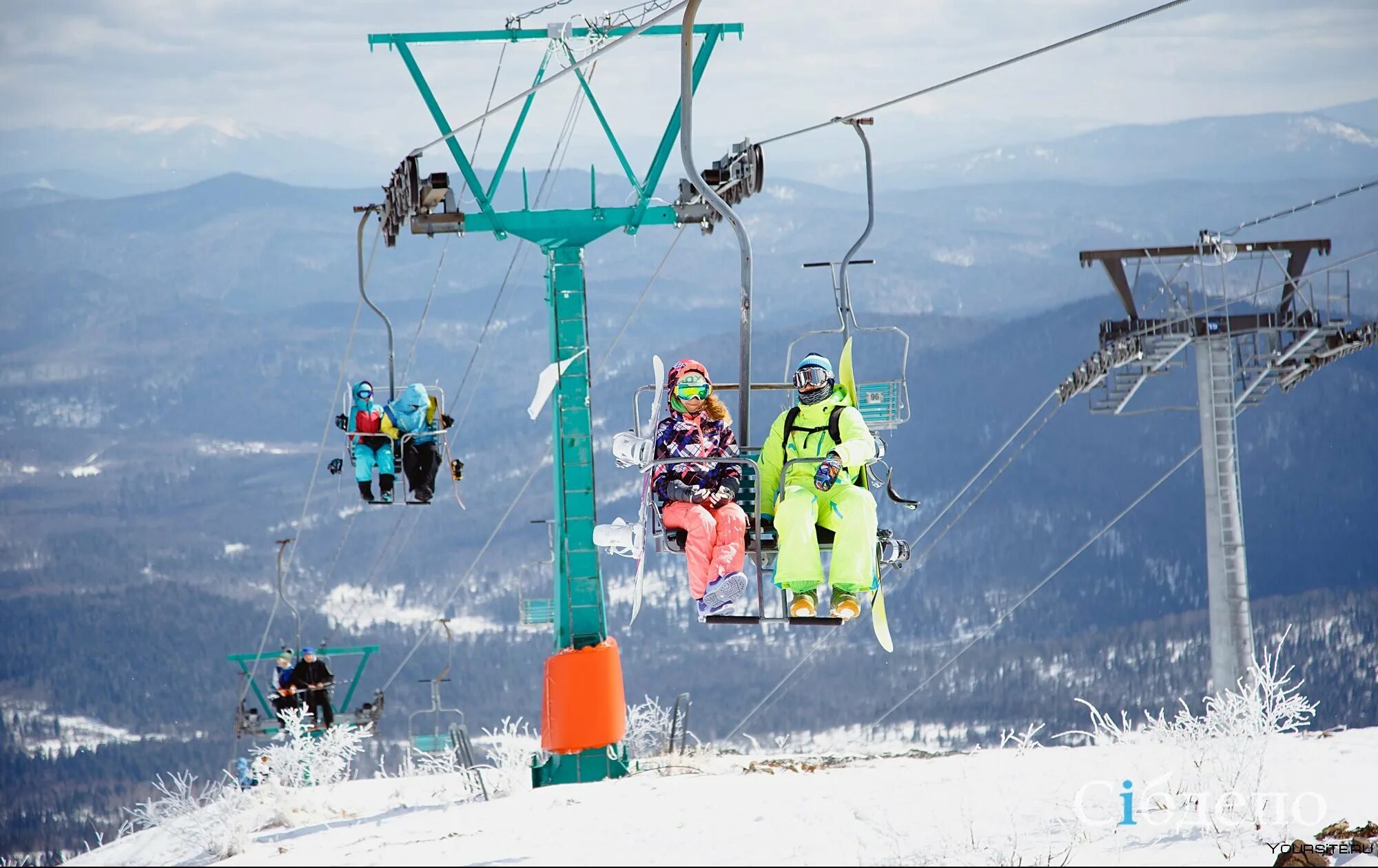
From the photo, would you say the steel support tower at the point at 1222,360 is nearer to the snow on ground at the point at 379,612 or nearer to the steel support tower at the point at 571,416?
the steel support tower at the point at 571,416

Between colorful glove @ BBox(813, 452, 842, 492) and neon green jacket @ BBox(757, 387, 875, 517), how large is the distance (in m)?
0.05

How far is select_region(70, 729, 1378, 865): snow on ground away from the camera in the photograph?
392 inches

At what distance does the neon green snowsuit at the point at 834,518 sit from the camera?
1100cm

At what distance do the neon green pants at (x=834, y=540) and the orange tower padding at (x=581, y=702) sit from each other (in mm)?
4750

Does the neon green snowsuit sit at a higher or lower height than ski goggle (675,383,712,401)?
lower

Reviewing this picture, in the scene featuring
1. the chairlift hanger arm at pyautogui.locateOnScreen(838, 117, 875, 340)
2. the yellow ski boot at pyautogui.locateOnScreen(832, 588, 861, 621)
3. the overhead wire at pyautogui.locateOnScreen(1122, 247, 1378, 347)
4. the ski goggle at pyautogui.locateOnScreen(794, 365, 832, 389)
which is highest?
the overhead wire at pyautogui.locateOnScreen(1122, 247, 1378, 347)

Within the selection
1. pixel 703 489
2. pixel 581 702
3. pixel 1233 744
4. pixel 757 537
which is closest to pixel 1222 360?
pixel 581 702

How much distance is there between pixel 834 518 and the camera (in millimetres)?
11141

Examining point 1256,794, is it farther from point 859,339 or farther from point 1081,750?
point 859,339

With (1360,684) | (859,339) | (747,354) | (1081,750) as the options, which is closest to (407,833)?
→ (747,354)

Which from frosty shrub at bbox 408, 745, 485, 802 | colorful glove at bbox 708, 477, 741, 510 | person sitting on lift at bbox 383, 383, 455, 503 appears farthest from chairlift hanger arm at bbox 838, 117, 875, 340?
frosty shrub at bbox 408, 745, 485, 802

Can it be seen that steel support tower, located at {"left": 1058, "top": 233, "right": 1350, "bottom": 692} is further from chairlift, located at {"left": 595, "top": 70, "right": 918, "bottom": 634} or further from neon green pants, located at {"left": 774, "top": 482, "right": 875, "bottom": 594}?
neon green pants, located at {"left": 774, "top": 482, "right": 875, "bottom": 594}

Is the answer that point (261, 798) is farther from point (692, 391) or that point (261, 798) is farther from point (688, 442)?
point (692, 391)

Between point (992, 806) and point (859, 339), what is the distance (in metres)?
169
